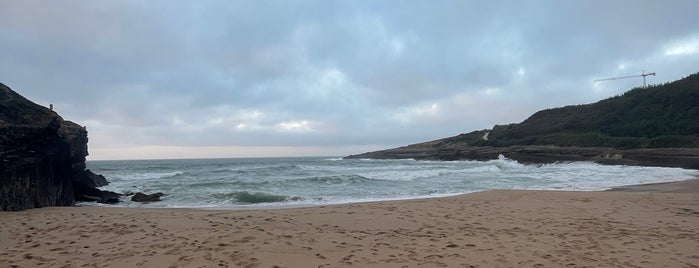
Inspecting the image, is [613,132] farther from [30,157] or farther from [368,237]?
[30,157]

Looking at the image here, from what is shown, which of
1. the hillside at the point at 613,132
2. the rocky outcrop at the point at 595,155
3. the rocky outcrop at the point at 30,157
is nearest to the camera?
the rocky outcrop at the point at 30,157

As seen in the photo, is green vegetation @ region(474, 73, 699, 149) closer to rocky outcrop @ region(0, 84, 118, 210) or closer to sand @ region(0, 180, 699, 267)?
sand @ region(0, 180, 699, 267)

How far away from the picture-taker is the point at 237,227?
7691mm

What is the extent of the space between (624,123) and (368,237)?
53.8 metres

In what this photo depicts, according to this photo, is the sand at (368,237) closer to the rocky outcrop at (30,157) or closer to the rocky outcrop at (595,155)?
the rocky outcrop at (30,157)

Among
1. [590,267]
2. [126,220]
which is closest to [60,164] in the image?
[126,220]

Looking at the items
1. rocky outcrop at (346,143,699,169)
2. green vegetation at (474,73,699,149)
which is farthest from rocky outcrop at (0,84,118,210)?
green vegetation at (474,73,699,149)

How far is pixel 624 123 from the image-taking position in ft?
163

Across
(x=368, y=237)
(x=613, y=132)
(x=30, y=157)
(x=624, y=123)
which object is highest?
(x=624, y=123)

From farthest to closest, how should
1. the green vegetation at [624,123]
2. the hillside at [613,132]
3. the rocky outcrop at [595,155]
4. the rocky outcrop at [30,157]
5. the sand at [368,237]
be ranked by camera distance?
1. the green vegetation at [624,123]
2. the hillside at [613,132]
3. the rocky outcrop at [595,155]
4. the rocky outcrop at [30,157]
5. the sand at [368,237]

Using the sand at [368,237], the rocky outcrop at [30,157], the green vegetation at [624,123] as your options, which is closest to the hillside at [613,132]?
the green vegetation at [624,123]

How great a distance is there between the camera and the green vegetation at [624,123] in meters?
41.8

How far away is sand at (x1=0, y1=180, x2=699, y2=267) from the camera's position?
537 centimetres

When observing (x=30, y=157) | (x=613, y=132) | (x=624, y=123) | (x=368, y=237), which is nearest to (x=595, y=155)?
(x=613, y=132)
